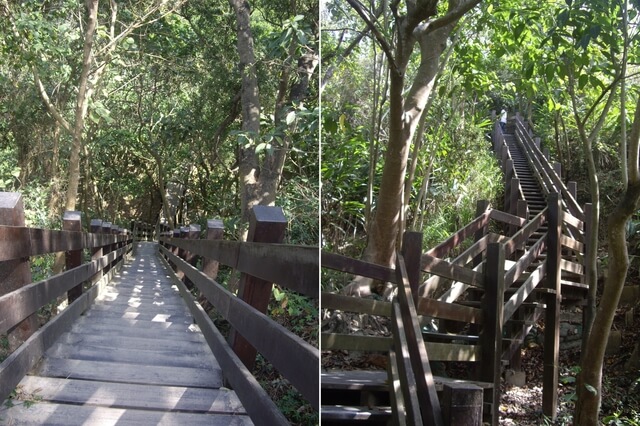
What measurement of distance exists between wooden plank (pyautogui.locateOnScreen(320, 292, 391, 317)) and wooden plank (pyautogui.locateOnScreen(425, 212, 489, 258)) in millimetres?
642

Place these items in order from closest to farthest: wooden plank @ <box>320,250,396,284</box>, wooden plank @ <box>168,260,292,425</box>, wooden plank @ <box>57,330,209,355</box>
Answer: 1. wooden plank @ <box>168,260,292,425</box>
2. wooden plank @ <box>320,250,396,284</box>
3. wooden plank @ <box>57,330,209,355</box>

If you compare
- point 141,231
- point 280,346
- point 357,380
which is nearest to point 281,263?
point 280,346

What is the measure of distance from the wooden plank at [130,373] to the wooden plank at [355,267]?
0.67 meters

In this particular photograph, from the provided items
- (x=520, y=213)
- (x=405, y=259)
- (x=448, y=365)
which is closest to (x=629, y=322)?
(x=520, y=213)

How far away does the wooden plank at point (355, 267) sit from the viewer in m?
2.67

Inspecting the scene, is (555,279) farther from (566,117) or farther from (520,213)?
(566,117)

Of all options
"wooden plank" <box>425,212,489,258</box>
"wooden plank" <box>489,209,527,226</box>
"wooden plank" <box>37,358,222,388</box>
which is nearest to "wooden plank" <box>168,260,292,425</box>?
"wooden plank" <box>37,358,222,388</box>

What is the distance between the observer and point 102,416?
89.0 inches

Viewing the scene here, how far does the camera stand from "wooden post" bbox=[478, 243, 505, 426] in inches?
163

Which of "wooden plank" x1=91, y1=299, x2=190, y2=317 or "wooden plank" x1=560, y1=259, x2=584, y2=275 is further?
"wooden plank" x1=560, y1=259, x2=584, y2=275

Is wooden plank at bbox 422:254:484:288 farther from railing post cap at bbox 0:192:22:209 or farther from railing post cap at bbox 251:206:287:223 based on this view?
railing post cap at bbox 0:192:22:209

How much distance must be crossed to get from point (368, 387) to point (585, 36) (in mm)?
2468

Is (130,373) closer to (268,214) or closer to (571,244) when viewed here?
(268,214)

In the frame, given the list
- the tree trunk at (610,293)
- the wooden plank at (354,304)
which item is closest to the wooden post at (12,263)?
the wooden plank at (354,304)
